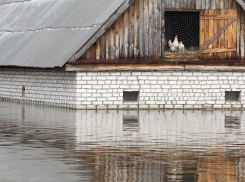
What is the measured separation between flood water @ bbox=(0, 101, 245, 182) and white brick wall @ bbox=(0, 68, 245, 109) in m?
2.53

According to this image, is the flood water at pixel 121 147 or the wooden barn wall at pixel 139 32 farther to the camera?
the wooden barn wall at pixel 139 32

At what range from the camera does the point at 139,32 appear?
89.7ft

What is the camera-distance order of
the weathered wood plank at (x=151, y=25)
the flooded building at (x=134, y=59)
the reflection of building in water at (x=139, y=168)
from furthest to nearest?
1. the weathered wood plank at (x=151, y=25)
2. the flooded building at (x=134, y=59)
3. the reflection of building in water at (x=139, y=168)

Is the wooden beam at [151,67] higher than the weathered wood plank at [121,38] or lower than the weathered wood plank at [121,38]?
lower

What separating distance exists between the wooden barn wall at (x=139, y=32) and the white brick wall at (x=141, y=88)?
794 millimetres

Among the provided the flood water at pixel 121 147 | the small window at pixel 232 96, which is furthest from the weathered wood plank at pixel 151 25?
the flood water at pixel 121 147

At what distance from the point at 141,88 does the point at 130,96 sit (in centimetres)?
51

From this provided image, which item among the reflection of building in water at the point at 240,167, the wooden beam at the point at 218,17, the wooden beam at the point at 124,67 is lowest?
the reflection of building in water at the point at 240,167

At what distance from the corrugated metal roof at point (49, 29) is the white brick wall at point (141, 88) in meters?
0.84

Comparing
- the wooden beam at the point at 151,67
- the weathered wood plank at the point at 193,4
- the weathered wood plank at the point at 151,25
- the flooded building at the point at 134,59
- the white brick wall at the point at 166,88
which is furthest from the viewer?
the weathered wood plank at the point at 193,4

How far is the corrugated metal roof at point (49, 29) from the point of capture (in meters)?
26.4

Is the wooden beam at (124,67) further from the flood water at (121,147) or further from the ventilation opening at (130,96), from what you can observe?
the flood water at (121,147)

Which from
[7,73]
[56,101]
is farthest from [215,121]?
[7,73]

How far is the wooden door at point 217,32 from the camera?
2814 cm
